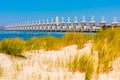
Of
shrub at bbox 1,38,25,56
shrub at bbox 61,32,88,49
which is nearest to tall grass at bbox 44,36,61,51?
shrub at bbox 61,32,88,49

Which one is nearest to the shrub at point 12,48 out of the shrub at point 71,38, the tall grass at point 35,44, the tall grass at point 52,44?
the tall grass at point 52,44

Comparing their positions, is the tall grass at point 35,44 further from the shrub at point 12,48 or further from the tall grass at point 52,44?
the shrub at point 12,48

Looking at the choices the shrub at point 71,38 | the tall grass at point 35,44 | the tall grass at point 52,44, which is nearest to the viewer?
the tall grass at point 52,44

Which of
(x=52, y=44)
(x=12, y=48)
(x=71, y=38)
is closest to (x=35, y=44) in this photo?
(x=52, y=44)

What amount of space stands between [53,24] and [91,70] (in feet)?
414

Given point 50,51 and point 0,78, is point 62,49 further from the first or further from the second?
point 0,78

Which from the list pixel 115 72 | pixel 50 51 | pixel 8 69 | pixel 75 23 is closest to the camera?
pixel 115 72

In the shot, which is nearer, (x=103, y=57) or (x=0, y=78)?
(x=0, y=78)

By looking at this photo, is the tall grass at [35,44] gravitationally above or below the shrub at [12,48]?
below

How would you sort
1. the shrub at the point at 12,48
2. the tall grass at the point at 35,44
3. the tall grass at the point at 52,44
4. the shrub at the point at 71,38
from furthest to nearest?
1. the shrub at the point at 71,38
2. the tall grass at the point at 35,44
3. the tall grass at the point at 52,44
4. the shrub at the point at 12,48

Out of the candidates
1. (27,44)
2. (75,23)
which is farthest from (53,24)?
(27,44)

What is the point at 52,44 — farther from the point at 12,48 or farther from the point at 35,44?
the point at 12,48

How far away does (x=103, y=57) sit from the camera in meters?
6.85

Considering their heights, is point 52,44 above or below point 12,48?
below
